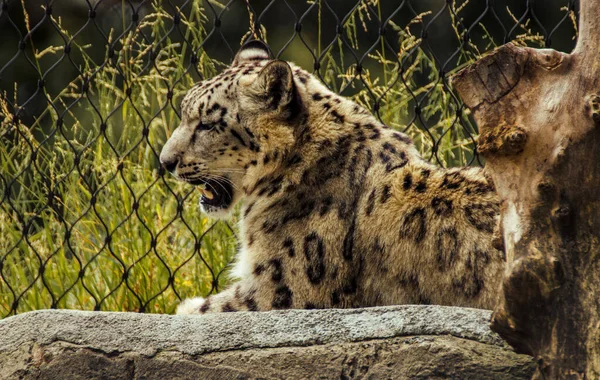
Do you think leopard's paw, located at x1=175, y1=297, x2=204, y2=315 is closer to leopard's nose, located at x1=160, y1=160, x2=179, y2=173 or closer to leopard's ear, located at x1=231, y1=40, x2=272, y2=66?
leopard's nose, located at x1=160, y1=160, x2=179, y2=173

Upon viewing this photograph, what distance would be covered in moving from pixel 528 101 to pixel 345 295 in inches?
48.4

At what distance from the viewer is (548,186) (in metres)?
3.17

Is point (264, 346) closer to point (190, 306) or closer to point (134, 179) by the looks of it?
point (190, 306)

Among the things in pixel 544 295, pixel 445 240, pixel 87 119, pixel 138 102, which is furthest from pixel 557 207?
pixel 87 119

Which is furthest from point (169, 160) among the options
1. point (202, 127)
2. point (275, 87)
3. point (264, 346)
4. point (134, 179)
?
point (134, 179)

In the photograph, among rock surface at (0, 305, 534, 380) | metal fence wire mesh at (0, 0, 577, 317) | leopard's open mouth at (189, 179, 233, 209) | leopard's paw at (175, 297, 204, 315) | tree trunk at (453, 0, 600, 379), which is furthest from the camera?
metal fence wire mesh at (0, 0, 577, 317)

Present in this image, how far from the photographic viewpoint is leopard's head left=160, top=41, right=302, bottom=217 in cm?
440

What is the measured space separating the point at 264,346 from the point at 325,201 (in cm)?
87

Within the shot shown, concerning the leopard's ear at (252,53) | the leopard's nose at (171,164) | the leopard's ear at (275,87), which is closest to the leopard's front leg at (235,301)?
the leopard's nose at (171,164)

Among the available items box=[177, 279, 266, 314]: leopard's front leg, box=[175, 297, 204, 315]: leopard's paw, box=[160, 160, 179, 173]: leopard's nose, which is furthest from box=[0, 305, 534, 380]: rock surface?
box=[160, 160, 179, 173]: leopard's nose

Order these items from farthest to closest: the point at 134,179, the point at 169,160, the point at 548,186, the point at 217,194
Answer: the point at 134,179, the point at 217,194, the point at 169,160, the point at 548,186

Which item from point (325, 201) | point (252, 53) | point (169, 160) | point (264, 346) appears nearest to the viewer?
point (264, 346)

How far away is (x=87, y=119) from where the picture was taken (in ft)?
38.4

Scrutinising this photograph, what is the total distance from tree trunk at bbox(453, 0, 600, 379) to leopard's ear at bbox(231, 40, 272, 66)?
179cm
